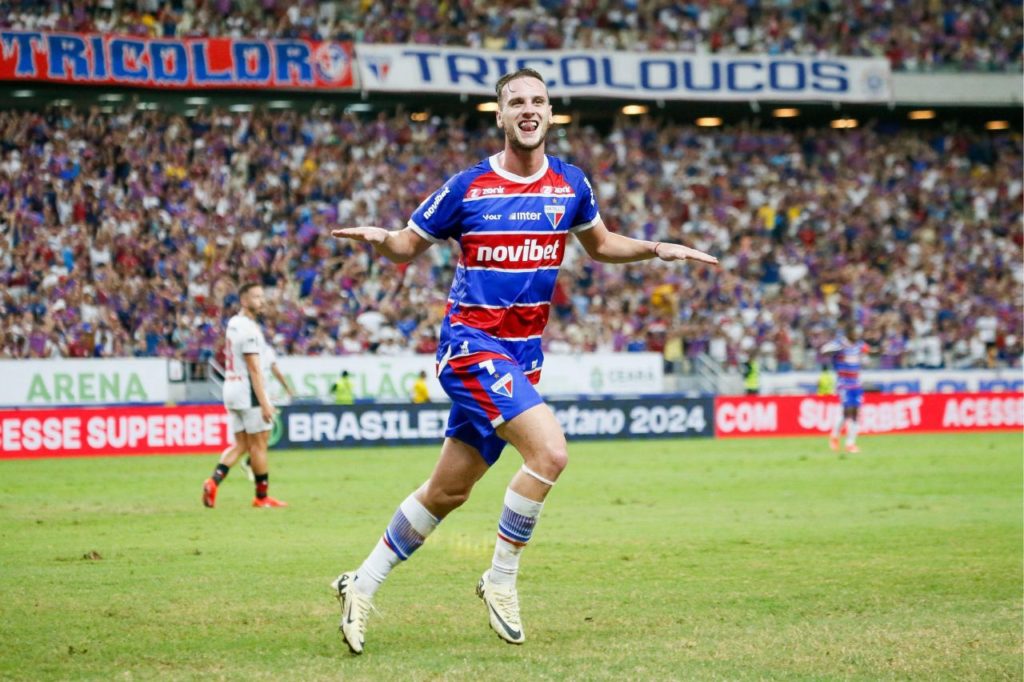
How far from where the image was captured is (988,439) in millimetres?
30547

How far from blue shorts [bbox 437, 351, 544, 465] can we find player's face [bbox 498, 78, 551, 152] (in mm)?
1184

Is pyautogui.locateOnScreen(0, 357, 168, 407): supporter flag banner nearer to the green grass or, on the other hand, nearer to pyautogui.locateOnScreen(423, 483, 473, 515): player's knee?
the green grass

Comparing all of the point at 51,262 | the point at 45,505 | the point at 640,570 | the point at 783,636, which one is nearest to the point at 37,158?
the point at 51,262

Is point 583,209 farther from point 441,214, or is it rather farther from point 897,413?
point 897,413

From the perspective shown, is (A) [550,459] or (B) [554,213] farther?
(B) [554,213]

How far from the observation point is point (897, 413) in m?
34.0

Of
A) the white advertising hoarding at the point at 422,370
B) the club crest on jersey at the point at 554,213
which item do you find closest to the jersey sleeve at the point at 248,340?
the club crest on jersey at the point at 554,213

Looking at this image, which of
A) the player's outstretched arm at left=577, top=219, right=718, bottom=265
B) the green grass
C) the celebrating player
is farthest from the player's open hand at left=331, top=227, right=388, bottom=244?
the celebrating player

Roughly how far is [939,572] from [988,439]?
21288 mm

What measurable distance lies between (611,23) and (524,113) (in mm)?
35489

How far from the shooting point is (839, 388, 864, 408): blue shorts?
26.7 meters

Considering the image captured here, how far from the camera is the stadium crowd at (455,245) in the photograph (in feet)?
105

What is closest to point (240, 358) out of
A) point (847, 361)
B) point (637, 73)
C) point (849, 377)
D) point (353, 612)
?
point (353, 612)

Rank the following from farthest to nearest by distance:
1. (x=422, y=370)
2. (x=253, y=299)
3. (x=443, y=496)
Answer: (x=422, y=370) → (x=253, y=299) → (x=443, y=496)
